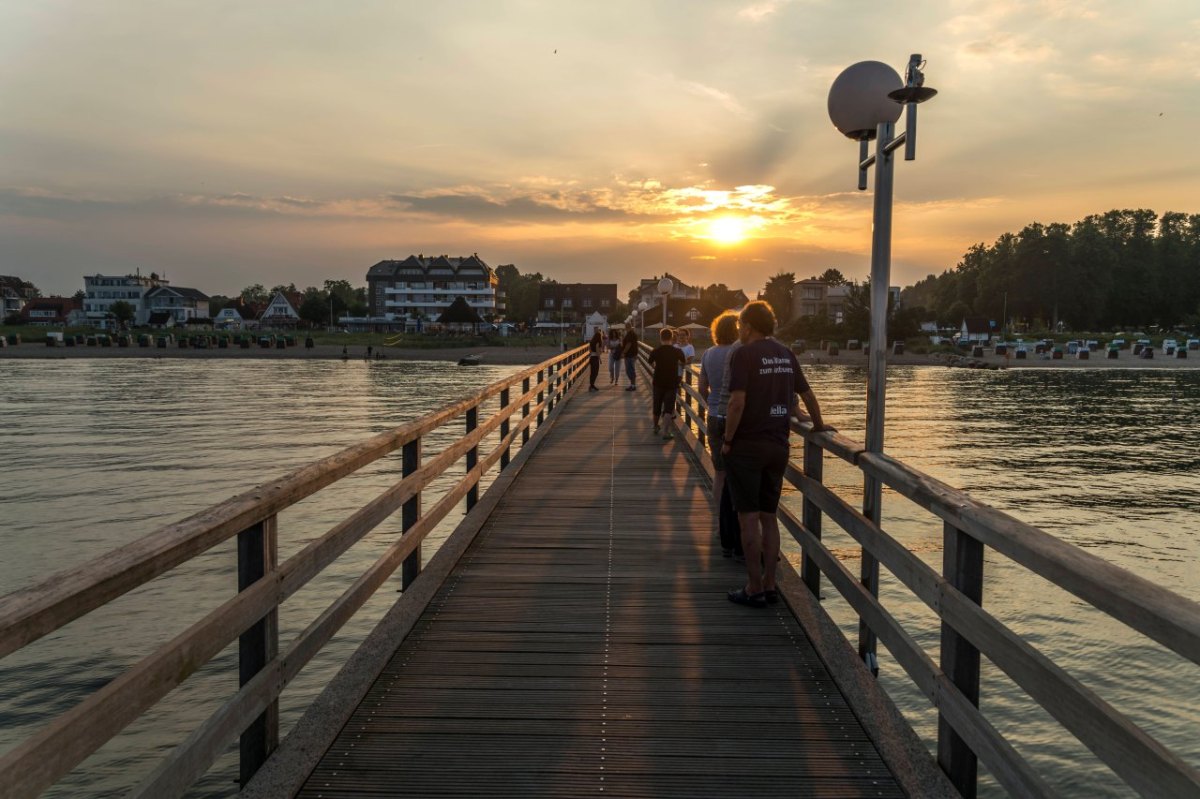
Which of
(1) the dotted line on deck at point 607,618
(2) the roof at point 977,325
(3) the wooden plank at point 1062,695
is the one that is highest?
(2) the roof at point 977,325

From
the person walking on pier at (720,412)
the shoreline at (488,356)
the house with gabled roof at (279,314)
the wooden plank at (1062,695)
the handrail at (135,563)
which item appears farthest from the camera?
the house with gabled roof at (279,314)

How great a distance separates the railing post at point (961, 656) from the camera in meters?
3.26

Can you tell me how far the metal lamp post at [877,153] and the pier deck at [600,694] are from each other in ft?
2.95

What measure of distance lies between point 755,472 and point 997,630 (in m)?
2.50

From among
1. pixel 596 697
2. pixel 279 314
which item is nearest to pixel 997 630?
pixel 596 697

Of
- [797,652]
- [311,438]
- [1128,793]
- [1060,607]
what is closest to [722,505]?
[797,652]

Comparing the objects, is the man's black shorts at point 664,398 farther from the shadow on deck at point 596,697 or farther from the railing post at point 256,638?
the railing post at point 256,638

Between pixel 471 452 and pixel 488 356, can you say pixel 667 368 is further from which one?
pixel 488 356

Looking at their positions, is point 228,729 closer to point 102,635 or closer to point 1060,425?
point 102,635

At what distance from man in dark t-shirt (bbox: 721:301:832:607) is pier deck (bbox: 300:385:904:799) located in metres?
0.62

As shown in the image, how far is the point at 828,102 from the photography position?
18.9ft

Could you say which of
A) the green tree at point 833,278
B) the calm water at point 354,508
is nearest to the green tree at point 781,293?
the green tree at point 833,278

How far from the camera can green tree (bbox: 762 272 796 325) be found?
139 m

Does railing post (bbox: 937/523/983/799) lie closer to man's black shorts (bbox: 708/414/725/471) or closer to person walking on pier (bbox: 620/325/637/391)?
man's black shorts (bbox: 708/414/725/471)
